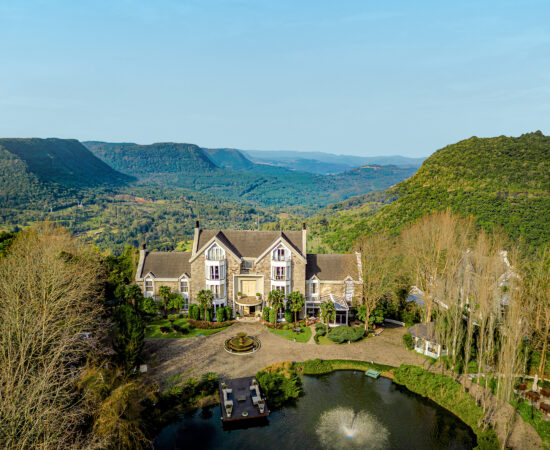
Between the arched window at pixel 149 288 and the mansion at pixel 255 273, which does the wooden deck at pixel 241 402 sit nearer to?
the mansion at pixel 255 273

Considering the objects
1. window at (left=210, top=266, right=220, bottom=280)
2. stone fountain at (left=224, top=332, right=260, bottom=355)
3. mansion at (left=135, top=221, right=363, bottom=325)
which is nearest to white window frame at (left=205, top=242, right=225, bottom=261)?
mansion at (left=135, top=221, right=363, bottom=325)

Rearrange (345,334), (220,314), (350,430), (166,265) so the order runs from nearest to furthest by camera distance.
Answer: (350,430), (345,334), (220,314), (166,265)

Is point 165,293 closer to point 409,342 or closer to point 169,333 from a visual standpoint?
point 169,333

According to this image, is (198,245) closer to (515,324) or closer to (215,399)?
(215,399)

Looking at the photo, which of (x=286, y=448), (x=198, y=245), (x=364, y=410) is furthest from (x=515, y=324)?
(x=198, y=245)

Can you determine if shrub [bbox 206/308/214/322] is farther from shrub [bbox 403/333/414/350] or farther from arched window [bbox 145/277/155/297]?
shrub [bbox 403/333/414/350]

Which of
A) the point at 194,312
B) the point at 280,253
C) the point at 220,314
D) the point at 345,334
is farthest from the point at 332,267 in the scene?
the point at 194,312

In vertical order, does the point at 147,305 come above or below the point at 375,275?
below
